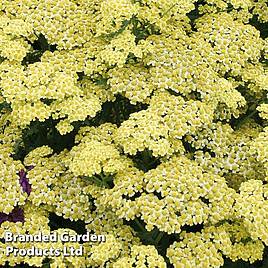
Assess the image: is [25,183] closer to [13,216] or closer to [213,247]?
[13,216]

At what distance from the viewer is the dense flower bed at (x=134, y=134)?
275 centimetres

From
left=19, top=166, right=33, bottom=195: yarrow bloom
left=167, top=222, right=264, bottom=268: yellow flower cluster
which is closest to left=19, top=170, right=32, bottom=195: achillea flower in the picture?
left=19, top=166, right=33, bottom=195: yarrow bloom

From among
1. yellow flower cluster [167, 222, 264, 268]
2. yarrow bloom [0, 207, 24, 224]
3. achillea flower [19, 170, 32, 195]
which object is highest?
yellow flower cluster [167, 222, 264, 268]

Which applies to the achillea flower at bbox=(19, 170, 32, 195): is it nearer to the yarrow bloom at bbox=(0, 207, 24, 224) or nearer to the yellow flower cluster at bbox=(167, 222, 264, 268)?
the yarrow bloom at bbox=(0, 207, 24, 224)

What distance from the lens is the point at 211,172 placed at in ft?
9.80

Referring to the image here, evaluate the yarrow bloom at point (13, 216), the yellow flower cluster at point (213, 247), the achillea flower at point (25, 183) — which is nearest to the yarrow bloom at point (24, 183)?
the achillea flower at point (25, 183)

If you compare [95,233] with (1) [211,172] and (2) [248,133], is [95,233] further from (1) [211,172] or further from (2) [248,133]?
(2) [248,133]

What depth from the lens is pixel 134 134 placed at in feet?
9.20

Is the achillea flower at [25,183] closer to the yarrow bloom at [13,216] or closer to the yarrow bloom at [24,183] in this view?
the yarrow bloom at [24,183]

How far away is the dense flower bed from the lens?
9.01 ft

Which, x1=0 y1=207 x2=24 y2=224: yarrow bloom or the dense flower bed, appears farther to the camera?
x1=0 y1=207 x2=24 y2=224: yarrow bloom

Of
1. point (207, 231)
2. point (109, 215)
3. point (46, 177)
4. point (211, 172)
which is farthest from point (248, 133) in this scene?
point (46, 177)

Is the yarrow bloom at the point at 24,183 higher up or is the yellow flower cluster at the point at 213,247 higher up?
the yellow flower cluster at the point at 213,247

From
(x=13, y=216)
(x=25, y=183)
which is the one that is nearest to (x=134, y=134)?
(x=25, y=183)
